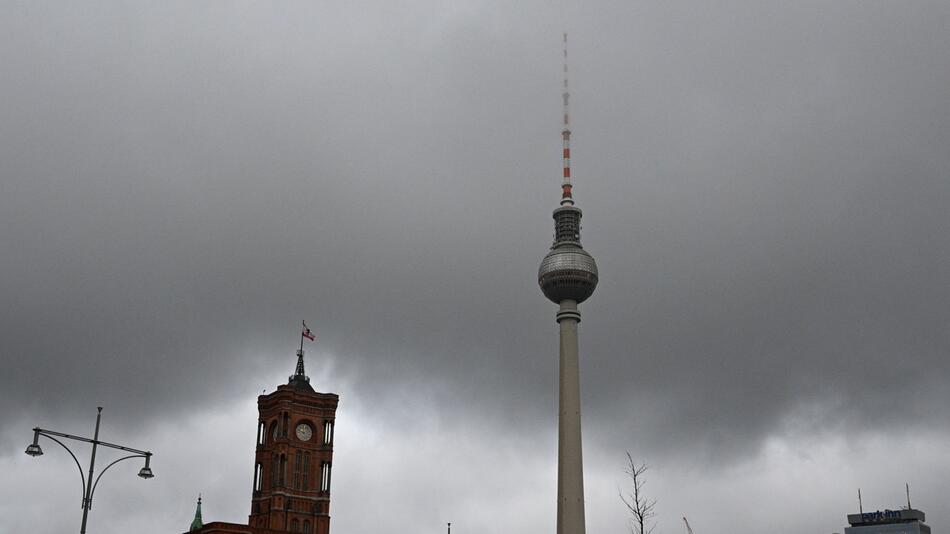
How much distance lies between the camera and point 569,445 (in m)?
132

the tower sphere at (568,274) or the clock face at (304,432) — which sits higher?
the tower sphere at (568,274)

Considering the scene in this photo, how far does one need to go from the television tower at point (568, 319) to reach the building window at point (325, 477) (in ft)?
115

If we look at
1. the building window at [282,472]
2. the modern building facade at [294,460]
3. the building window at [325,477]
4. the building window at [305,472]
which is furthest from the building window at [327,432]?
the building window at [282,472]

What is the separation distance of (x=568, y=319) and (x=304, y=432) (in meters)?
42.1

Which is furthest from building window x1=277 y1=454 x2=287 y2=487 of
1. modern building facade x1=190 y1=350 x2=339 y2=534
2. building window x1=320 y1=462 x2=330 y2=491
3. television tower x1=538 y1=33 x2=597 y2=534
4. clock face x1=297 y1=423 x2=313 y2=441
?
television tower x1=538 y1=33 x2=597 y2=534

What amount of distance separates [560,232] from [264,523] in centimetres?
5938

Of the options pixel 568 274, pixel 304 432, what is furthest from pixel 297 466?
pixel 568 274

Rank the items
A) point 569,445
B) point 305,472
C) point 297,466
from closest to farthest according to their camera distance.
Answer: point 569,445 → point 297,466 → point 305,472

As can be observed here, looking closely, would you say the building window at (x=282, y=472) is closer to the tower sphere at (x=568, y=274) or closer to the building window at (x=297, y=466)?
the building window at (x=297, y=466)

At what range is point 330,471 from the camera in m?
147

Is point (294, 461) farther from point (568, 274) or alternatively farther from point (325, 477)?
point (568, 274)

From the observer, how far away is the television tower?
13012 cm

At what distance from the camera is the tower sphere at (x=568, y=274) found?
143 meters

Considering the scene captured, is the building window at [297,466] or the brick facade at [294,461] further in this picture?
the building window at [297,466]
